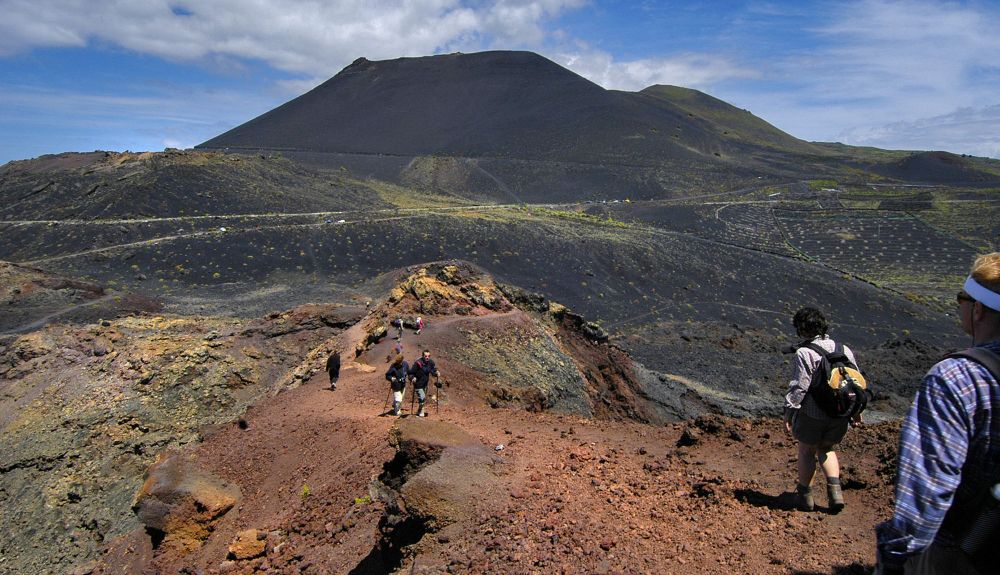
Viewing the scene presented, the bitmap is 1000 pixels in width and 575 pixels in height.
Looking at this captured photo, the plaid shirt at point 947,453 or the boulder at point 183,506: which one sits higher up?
the plaid shirt at point 947,453

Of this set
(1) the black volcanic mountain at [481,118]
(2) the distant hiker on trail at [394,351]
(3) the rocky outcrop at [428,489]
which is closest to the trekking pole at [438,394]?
(2) the distant hiker on trail at [394,351]

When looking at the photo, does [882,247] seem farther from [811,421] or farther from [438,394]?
[811,421]

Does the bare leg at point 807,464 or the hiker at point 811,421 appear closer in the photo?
the hiker at point 811,421

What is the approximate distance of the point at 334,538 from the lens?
5.87 metres

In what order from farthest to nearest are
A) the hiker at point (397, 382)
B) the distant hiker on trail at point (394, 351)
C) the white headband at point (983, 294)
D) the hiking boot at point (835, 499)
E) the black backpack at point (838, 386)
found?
the distant hiker on trail at point (394, 351) < the hiker at point (397, 382) < the hiking boot at point (835, 499) < the black backpack at point (838, 386) < the white headband at point (983, 294)

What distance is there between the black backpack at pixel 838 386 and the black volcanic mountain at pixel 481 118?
2659 inches

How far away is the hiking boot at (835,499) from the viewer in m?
4.59

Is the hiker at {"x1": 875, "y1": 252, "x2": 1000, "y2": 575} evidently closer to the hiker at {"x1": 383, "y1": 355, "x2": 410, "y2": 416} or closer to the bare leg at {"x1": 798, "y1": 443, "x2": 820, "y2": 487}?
the bare leg at {"x1": 798, "y1": 443, "x2": 820, "y2": 487}

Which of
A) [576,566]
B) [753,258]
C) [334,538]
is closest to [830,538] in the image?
[576,566]

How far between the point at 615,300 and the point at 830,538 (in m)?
26.0

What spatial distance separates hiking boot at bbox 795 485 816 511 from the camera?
467 centimetres

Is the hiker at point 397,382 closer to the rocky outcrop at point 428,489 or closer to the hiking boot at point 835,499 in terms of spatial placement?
the rocky outcrop at point 428,489

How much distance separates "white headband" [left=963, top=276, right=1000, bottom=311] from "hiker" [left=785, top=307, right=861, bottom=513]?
7.09 feet

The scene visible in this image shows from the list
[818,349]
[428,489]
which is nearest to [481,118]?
[428,489]
